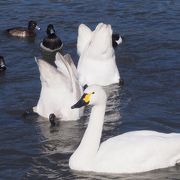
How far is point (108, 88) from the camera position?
16.2m

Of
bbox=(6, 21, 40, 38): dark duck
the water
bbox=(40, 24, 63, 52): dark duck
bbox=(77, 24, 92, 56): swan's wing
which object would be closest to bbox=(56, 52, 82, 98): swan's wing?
the water

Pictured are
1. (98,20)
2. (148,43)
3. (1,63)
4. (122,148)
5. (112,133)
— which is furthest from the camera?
(98,20)

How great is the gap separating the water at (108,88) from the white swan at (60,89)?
0.24 metres

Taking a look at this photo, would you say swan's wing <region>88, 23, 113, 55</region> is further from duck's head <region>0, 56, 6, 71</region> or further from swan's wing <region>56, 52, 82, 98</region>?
duck's head <region>0, 56, 6, 71</region>

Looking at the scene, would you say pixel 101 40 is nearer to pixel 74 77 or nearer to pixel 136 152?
pixel 74 77

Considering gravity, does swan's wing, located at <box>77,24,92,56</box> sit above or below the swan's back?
above

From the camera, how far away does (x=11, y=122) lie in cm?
1416

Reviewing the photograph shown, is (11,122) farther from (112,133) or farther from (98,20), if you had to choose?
(98,20)

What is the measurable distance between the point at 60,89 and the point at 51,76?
1.23 ft

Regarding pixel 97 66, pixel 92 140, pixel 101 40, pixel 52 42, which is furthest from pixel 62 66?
pixel 52 42

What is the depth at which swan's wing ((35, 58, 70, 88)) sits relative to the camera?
14039 millimetres

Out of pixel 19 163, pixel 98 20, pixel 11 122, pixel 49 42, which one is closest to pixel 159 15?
pixel 98 20

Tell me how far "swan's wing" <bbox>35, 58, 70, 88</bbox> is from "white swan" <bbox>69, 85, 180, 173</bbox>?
2.56m

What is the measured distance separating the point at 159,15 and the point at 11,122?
352 inches
